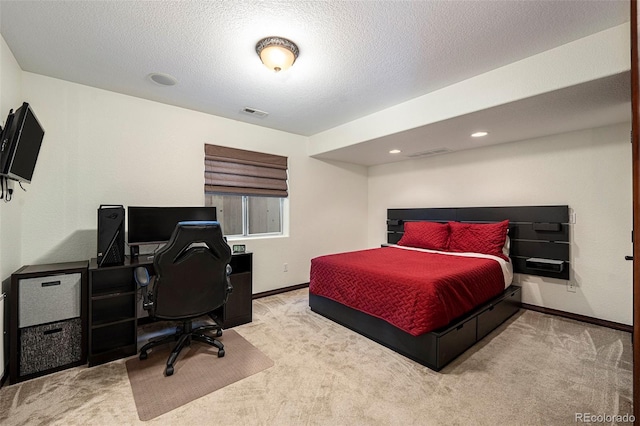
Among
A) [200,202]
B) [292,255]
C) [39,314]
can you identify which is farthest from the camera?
[292,255]

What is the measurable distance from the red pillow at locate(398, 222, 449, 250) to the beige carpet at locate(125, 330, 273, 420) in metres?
2.73

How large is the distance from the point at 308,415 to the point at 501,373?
1526 millimetres

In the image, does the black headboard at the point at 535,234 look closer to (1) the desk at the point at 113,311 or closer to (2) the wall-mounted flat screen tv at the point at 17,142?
(1) the desk at the point at 113,311

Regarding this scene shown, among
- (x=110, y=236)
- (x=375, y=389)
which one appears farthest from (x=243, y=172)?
(x=375, y=389)

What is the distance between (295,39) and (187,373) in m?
2.65

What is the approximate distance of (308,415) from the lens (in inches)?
67.3

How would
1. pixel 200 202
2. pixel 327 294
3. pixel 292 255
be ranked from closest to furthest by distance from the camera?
pixel 327 294, pixel 200 202, pixel 292 255

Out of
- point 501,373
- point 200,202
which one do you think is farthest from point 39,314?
point 501,373

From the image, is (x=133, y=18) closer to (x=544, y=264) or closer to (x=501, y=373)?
(x=501, y=373)

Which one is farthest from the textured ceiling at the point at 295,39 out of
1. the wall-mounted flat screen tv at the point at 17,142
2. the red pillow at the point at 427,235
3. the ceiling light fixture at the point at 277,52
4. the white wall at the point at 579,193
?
the red pillow at the point at 427,235

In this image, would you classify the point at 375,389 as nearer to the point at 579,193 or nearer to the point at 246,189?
the point at 246,189

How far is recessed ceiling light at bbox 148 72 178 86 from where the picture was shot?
99.6 inches

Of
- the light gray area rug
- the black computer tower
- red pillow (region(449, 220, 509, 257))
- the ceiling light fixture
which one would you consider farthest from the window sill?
red pillow (region(449, 220, 509, 257))

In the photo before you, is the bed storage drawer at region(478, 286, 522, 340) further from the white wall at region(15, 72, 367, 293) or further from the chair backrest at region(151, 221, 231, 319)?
the white wall at region(15, 72, 367, 293)
